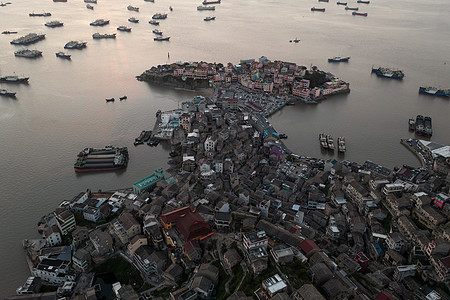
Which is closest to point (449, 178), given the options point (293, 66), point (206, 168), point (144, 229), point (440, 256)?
point (440, 256)

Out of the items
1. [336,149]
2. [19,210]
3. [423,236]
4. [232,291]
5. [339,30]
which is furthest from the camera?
[339,30]

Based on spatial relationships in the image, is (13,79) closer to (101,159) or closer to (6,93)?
(6,93)

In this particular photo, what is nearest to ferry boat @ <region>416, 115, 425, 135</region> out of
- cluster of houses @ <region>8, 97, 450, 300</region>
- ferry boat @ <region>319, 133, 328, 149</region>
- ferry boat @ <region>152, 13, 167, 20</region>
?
cluster of houses @ <region>8, 97, 450, 300</region>

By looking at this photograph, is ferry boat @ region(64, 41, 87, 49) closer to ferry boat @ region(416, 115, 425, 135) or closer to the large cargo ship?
the large cargo ship

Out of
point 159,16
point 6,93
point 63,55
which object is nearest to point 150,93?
point 6,93

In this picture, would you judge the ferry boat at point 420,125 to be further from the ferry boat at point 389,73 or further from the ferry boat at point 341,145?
the ferry boat at point 389,73

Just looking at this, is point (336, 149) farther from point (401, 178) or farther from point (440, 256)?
point (440, 256)
